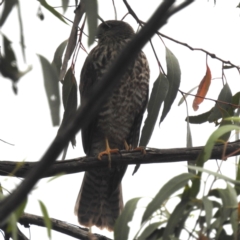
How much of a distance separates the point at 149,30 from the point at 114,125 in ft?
9.90

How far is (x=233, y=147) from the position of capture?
8.68 ft

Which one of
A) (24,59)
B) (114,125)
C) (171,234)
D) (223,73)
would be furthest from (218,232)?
(114,125)

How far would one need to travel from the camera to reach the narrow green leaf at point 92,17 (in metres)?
1.52

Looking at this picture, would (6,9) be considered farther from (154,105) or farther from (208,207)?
(154,105)

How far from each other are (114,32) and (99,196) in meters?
1.20

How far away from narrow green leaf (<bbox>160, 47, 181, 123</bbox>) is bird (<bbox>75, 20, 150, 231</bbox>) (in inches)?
34.9

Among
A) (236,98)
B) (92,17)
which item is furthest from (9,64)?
(236,98)

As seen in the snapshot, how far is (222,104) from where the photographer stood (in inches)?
119

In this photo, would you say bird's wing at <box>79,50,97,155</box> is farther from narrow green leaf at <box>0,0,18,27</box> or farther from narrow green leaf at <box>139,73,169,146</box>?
narrow green leaf at <box>0,0,18,27</box>

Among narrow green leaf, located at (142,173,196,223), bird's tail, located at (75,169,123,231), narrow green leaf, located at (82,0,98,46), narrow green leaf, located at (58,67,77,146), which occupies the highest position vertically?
bird's tail, located at (75,169,123,231)

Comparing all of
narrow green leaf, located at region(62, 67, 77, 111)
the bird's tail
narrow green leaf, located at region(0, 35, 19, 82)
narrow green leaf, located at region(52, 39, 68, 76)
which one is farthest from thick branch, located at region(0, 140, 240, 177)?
the bird's tail

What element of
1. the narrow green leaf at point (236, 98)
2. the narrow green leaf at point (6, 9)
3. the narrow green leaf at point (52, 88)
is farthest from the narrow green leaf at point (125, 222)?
the narrow green leaf at point (236, 98)

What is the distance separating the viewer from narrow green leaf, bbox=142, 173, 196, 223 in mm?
1841

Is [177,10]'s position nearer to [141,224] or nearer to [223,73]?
[141,224]
